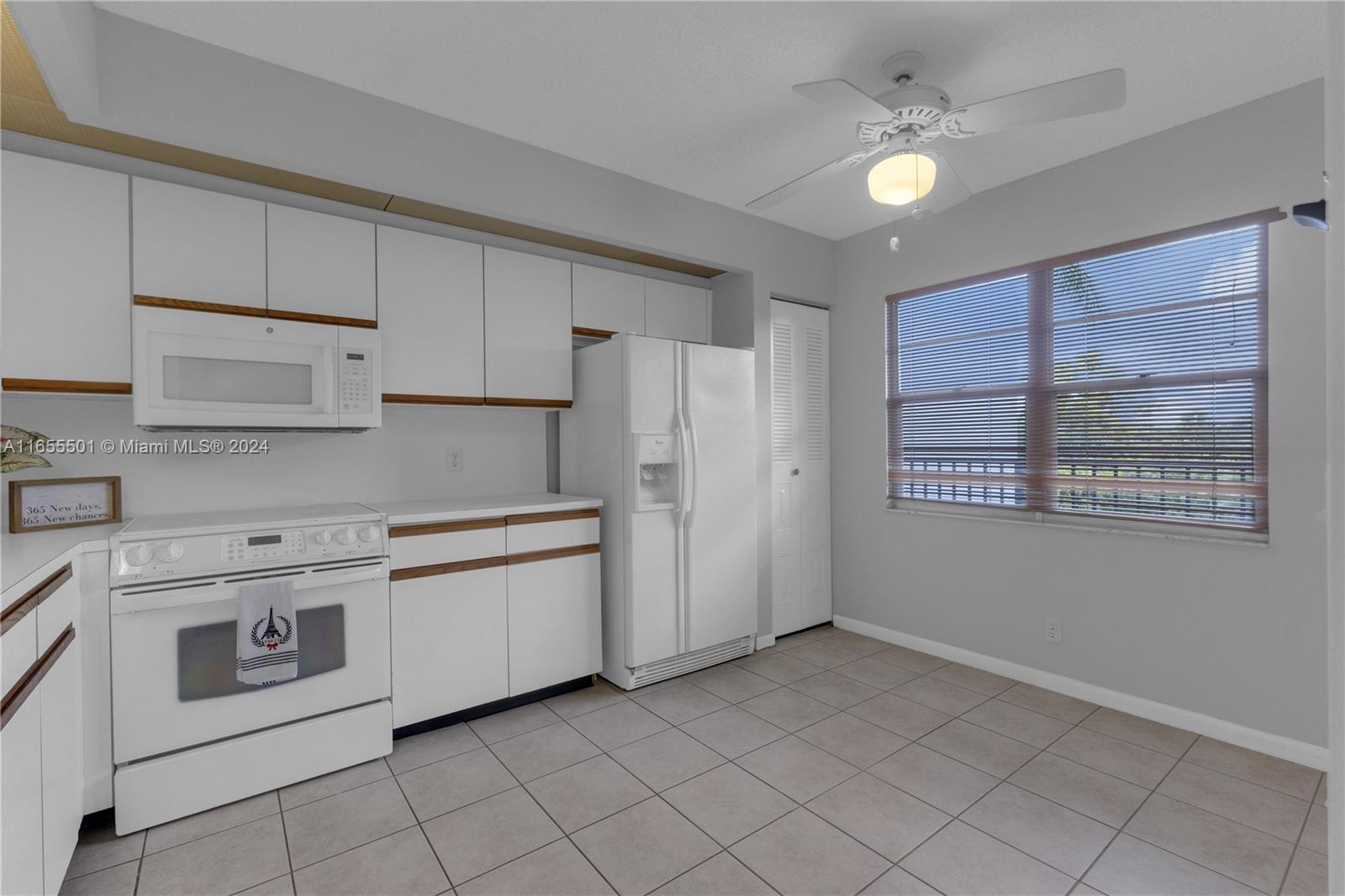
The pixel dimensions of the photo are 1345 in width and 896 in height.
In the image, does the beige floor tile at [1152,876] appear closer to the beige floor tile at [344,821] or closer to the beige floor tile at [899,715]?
the beige floor tile at [899,715]

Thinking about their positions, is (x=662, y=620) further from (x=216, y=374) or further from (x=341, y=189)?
(x=341, y=189)

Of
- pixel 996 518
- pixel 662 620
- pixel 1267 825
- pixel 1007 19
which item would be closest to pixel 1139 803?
pixel 1267 825

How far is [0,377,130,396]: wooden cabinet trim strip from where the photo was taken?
2137mm

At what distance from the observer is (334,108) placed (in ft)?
8.17

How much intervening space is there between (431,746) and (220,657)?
889 mm

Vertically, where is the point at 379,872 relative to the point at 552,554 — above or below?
below

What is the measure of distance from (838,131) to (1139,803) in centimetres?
289

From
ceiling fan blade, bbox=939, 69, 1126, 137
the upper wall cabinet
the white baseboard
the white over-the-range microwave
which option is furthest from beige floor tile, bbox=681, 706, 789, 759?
the upper wall cabinet

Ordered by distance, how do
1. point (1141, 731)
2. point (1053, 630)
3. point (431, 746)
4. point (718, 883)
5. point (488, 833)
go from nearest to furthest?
point (718, 883) → point (488, 833) → point (431, 746) → point (1141, 731) → point (1053, 630)

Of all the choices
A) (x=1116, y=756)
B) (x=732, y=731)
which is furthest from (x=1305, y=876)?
(x=732, y=731)

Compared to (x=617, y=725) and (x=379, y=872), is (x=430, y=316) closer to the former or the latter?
(x=617, y=725)

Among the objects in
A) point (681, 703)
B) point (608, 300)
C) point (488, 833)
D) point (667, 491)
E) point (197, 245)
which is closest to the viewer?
point (488, 833)

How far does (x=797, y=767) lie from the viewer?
8.20 feet

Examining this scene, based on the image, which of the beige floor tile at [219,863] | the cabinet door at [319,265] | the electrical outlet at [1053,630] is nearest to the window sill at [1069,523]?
the electrical outlet at [1053,630]
